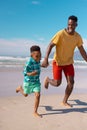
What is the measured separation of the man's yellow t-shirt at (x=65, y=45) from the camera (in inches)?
233

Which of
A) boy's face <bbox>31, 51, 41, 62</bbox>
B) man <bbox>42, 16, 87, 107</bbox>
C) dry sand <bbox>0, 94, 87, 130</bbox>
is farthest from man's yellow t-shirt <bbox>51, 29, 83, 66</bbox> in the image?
dry sand <bbox>0, 94, 87, 130</bbox>

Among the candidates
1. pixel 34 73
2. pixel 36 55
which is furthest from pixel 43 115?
pixel 36 55

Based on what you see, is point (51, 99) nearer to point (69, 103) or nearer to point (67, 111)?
point (69, 103)

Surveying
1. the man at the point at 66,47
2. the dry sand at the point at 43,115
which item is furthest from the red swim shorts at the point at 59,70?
the dry sand at the point at 43,115

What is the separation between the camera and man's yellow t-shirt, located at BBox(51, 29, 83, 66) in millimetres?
5926

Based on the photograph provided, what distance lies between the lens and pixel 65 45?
5.97m

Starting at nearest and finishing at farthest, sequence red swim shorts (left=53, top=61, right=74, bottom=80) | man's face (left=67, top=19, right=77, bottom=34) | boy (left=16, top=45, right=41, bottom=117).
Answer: boy (left=16, top=45, right=41, bottom=117), man's face (left=67, top=19, right=77, bottom=34), red swim shorts (left=53, top=61, right=74, bottom=80)

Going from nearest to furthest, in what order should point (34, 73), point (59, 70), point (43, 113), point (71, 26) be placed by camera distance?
point (34, 73)
point (43, 113)
point (71, 26)
point (59, 70)

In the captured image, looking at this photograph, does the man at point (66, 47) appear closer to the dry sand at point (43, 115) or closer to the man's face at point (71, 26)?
the man's face at point (71, 26)

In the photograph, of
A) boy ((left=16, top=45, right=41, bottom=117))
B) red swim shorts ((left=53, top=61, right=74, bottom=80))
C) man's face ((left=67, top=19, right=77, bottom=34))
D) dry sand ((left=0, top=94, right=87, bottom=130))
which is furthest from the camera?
red swim shorts ((left=53, top=61, right=74, bottom=80))

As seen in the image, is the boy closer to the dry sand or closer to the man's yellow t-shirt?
the dry sand

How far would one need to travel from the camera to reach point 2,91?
26.1ft

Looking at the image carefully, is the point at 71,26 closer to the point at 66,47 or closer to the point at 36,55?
the point at 66,47

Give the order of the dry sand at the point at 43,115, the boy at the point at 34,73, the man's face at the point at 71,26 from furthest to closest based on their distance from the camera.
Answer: the man's face at the point at 71,26, the boy at the point at 34,73, the dry sand at the point at 43,115
